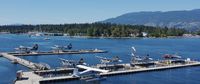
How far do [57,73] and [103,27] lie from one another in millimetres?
140134

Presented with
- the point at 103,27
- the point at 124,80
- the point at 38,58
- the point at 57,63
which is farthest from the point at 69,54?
the point at 103,27

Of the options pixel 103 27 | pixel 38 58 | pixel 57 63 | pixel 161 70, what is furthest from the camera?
pixel 103 27

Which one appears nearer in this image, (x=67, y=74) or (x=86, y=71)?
(x=86, y=71)

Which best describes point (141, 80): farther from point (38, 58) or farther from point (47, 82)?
point (38, 58)

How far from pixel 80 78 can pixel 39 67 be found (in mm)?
9504

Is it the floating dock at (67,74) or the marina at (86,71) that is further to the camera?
the marina at (86,71)

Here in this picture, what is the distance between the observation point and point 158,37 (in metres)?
197

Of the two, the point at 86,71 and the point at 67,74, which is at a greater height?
the point at 86,71

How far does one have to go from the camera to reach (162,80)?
55.5 m

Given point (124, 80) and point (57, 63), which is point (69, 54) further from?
point (124, 80)

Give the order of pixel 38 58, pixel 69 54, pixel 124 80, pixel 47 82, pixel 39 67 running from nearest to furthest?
pixel 47 82, pixel 124 80, pixel 39 67, pixel 38 58, pixel 69 54

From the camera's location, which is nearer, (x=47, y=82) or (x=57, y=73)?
(x=47, y=82)

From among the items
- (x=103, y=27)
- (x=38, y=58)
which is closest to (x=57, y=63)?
(x=38, y=58)

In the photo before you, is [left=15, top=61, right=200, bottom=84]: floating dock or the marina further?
the marina
